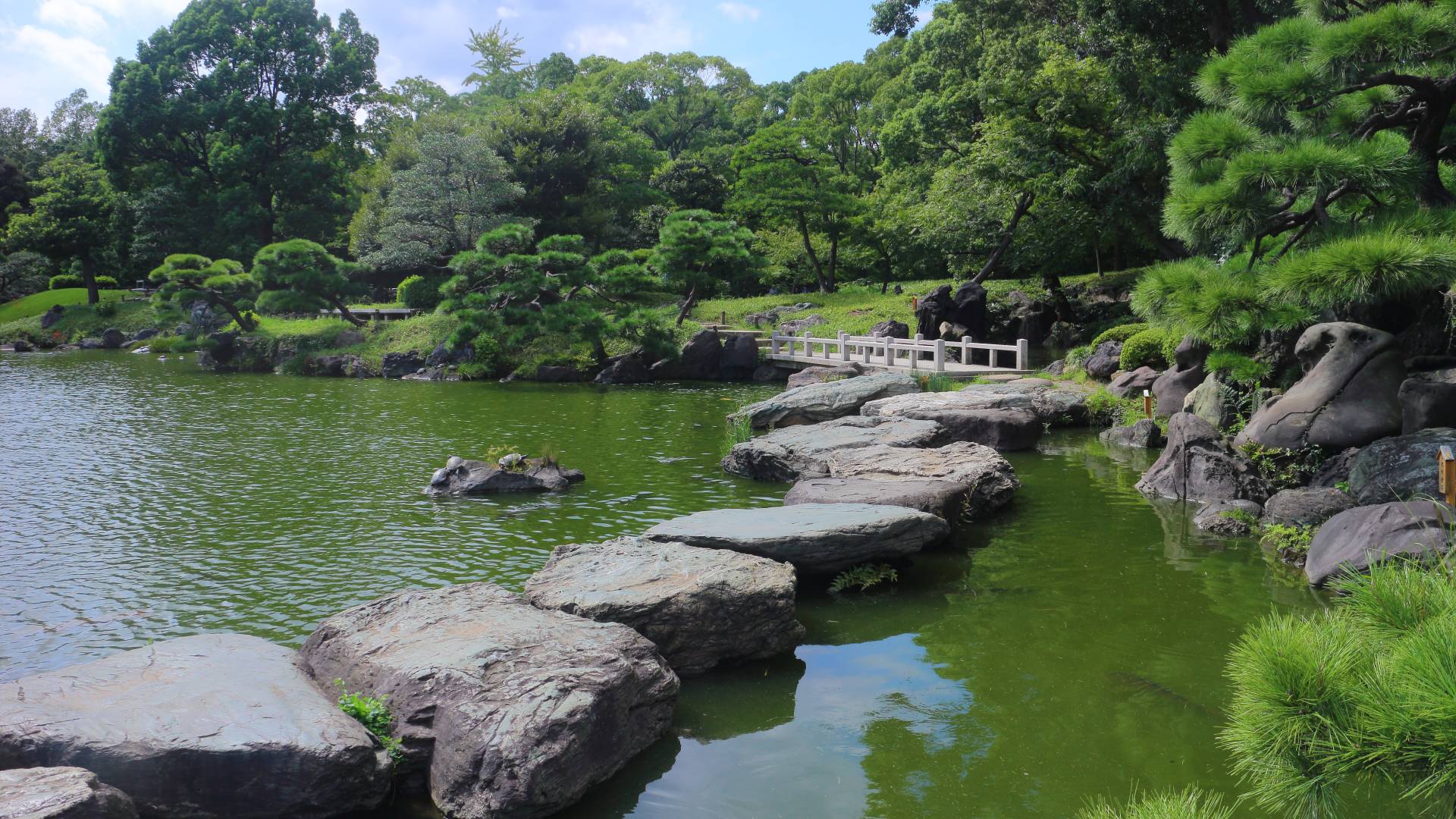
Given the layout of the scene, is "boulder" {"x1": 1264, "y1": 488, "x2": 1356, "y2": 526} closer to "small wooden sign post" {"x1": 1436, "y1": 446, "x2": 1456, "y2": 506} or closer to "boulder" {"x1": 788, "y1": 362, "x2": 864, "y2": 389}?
"small wooden sign post" {"x1": 1436, "y1": 446, "x2": 1456, "y2": 506}

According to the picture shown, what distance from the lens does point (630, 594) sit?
5.70m

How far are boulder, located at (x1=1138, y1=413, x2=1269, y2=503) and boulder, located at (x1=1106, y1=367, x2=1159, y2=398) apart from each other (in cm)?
468

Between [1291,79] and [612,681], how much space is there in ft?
21.8

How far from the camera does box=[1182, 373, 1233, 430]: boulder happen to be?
399 inches

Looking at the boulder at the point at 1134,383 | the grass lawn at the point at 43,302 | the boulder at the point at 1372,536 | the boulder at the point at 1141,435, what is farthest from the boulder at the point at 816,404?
the grass lawn at the point at 43,302

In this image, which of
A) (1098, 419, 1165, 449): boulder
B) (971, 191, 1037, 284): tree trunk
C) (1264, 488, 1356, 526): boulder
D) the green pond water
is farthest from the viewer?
(971, 191, 1037, 284): tree trunk

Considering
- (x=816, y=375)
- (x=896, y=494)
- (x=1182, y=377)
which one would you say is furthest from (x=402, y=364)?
(x=896, y=494)

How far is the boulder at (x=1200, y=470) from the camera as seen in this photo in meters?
8.86

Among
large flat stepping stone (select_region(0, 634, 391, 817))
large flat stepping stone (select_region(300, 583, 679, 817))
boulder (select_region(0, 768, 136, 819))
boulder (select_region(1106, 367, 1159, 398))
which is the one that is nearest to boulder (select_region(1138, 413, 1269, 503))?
boulder (select_region(1106, 367, 1159, 398))

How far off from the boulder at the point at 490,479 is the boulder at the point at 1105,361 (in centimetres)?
1028

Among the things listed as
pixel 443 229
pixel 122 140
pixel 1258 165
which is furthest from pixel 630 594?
pixel 122 140

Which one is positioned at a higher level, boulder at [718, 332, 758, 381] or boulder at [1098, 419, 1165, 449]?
boulder at [718, 332, 758, 381]

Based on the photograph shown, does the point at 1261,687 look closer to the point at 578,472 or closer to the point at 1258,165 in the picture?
the point at 1258,165

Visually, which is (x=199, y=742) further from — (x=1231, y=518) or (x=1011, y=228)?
(x=1011, y=228)
